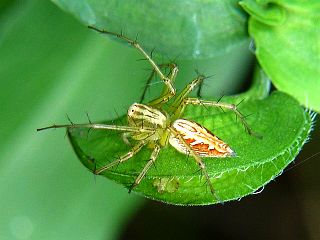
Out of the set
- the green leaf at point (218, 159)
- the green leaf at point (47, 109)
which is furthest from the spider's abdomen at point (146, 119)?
the green leaf at point (47, 109)

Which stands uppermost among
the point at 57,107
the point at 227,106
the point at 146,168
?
the point at 146,168

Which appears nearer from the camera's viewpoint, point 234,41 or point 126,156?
point 126,156

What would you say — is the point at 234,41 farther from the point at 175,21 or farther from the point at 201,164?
the point at 201,164

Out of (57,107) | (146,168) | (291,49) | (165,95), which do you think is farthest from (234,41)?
(57,107)

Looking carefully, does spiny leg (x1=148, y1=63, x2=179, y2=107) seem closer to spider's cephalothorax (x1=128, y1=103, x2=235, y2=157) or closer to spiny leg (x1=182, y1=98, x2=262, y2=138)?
spider's cephalothorax (x1=128, y1=103, x2=235, y2=157)

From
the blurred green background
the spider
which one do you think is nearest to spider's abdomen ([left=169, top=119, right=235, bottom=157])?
the spider

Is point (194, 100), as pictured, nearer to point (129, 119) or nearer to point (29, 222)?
point (129, 119)

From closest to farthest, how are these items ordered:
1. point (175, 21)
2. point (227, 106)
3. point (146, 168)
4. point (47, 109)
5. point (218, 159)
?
point (146, 168)
point (218, 159)
point (227, 106)
point (175, 21)
point (47, 109)
